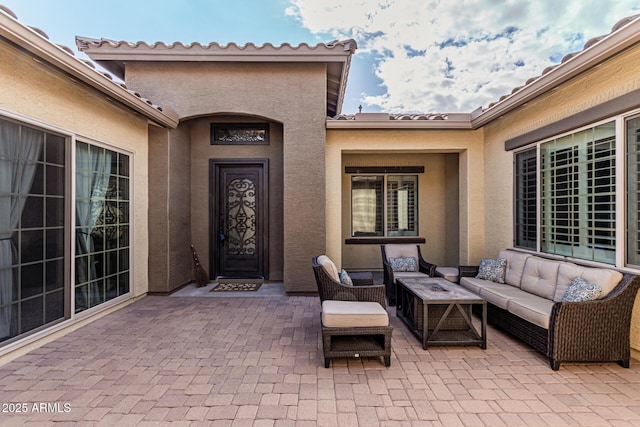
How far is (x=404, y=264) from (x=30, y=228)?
508 centimetres

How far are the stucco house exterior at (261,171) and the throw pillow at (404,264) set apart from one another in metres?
1.08

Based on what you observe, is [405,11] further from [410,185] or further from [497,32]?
[410,185]

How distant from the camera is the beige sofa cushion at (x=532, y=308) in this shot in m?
2.83

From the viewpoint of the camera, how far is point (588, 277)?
9.70ft

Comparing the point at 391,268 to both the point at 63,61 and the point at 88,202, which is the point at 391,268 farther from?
the point at 63,61

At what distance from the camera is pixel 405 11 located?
24.8 ft

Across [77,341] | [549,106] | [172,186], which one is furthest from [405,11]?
[77,341]

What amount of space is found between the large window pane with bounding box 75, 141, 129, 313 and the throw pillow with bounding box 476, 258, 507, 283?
567 cm

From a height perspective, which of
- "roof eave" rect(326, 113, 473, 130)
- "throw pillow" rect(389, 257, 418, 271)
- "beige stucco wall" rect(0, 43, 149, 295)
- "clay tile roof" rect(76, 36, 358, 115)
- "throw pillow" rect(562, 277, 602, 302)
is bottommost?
"throw pillow" rect(389, 257, 418, 271)

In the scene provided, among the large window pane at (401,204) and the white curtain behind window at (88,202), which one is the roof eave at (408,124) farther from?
the white curtain behind window at (88,202)

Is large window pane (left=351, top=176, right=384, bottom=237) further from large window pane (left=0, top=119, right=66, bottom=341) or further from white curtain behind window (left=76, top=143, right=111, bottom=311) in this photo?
large window pane (left=0, top=119, right=66, bottom=341)

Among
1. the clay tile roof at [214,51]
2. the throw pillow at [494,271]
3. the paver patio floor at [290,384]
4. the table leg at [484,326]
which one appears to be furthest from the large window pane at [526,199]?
the clay tile roof at [214,51]

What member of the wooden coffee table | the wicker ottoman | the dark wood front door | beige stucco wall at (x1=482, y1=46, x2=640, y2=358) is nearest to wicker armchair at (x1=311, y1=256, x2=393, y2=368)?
the wicker ottoman

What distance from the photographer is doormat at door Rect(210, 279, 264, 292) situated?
17.9ft
